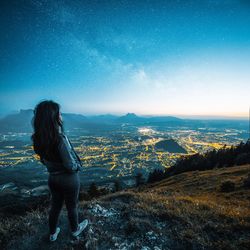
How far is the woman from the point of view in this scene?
3369 mm

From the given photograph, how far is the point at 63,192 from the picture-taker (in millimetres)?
3686

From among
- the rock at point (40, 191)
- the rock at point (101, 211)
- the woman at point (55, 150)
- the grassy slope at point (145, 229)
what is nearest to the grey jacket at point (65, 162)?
the woman at point (55, 150)

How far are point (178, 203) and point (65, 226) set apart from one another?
14.4 ft

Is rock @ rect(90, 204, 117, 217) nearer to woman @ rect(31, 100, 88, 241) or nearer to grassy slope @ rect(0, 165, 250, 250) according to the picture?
grassy slope @ rect(0, 165, 250, 250)

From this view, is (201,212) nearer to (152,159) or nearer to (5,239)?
(5,239)

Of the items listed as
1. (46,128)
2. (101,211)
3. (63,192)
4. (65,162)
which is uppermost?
(46,128)

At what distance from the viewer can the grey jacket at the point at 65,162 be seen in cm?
337

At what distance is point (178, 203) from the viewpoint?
7.00 m

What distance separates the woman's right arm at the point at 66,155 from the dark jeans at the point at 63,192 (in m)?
0.28

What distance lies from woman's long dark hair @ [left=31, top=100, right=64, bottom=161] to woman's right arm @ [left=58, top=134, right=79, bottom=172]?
11 centimetres

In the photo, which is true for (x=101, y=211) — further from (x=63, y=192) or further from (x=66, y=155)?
(x=66, y=155)

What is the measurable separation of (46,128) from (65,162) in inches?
29.5

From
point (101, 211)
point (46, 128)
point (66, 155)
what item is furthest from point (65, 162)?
point (101, 211)

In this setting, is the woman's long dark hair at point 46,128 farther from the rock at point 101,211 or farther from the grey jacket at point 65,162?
the rock at point 101,211
